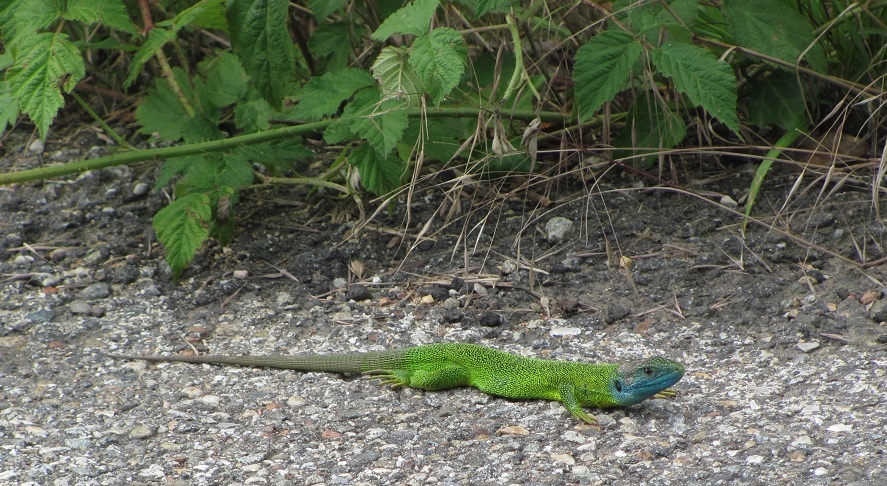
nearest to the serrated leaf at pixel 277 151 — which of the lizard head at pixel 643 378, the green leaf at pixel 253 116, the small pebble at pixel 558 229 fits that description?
the green leaf at pixel 253 116

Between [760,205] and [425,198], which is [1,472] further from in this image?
[760,205]

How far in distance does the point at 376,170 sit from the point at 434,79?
723 mm

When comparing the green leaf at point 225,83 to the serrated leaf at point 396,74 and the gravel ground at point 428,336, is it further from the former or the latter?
the serrated leaf at point 396,74

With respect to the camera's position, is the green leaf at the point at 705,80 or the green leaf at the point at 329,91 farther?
the green leaf at the point at 329,91

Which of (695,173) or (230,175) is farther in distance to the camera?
(695,173)

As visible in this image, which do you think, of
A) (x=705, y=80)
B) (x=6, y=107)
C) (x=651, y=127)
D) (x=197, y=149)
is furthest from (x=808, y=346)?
(x=6, y=107)

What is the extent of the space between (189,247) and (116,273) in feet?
1.92

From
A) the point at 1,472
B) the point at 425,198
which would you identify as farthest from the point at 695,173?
the point at 1,472

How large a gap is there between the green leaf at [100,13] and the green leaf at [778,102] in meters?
2.89

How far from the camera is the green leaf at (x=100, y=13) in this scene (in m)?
3.86

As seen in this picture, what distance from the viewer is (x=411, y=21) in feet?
12.4

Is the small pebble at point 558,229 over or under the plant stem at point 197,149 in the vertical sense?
under

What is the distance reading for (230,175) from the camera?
437cm

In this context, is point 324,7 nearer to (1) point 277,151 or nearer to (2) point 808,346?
(1) point 277,151
